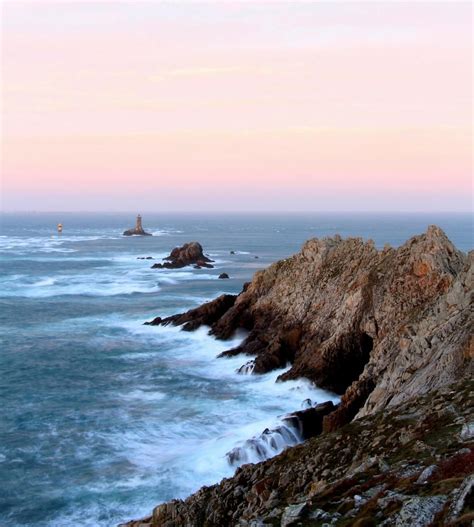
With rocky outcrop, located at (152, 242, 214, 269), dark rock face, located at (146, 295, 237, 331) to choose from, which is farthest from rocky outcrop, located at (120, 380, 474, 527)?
rocky outcrop, located at (152, 242, 214, 269)

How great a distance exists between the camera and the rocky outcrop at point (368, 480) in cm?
1354

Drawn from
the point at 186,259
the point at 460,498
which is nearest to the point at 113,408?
the point at 460,498

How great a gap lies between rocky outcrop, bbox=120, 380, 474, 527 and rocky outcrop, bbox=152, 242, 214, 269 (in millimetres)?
94273

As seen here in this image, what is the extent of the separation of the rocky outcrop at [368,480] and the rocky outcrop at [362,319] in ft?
12.2

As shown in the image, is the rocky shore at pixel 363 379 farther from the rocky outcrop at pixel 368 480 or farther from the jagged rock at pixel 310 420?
the jagged rock at pixel 310 420

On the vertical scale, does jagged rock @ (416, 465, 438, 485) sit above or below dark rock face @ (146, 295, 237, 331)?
above

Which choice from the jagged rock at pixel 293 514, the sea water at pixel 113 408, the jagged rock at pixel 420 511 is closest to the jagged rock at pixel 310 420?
the sea water at pixel 113 408

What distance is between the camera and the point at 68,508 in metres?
26.2

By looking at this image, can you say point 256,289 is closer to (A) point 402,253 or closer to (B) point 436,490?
(A) point 402,253

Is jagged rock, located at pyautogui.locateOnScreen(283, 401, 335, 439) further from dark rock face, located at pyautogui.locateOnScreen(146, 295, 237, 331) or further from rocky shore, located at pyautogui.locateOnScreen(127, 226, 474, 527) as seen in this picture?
dark rock face, located at pyautogui.locateOnScreen(146, 295, 237, 331)

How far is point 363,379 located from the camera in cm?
3172

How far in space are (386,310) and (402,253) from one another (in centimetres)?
461

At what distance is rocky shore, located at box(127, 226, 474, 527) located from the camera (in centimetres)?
1538

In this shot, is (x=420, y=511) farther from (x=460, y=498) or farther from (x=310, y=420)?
(x=310, y=420)
